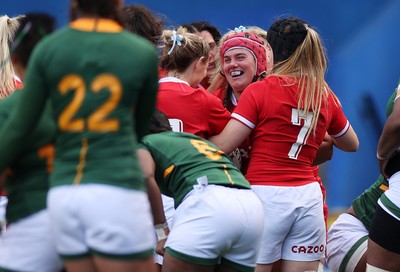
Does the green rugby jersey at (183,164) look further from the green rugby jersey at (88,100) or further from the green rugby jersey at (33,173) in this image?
the green rugby jersey at (88,100)

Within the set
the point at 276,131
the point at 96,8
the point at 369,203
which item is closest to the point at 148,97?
the point at 96,8

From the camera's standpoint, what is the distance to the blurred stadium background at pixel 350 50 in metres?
8.87

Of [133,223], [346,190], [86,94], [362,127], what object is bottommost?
[346,190]

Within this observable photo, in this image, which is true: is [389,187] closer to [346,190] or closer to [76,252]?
[76,252]

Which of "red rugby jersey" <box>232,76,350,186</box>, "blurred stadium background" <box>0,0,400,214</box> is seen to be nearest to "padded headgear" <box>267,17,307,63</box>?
"red rugby jersey" <box>232,76,350,186</box>

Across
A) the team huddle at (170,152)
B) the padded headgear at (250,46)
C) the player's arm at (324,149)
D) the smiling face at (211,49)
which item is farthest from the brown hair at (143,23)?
the player's arm at (324,149)

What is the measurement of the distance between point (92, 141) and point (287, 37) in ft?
7.78

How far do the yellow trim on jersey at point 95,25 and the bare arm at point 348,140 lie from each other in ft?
8.63

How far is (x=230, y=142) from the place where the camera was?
548 centimetres

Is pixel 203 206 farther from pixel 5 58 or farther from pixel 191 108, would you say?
pixel 5 58

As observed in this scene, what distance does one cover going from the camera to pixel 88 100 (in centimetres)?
352

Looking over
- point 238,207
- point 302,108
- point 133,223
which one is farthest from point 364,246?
point 133,223

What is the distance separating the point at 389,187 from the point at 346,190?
→ 3544 mm

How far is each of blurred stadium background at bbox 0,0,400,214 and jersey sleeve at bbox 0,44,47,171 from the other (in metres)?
5.32
